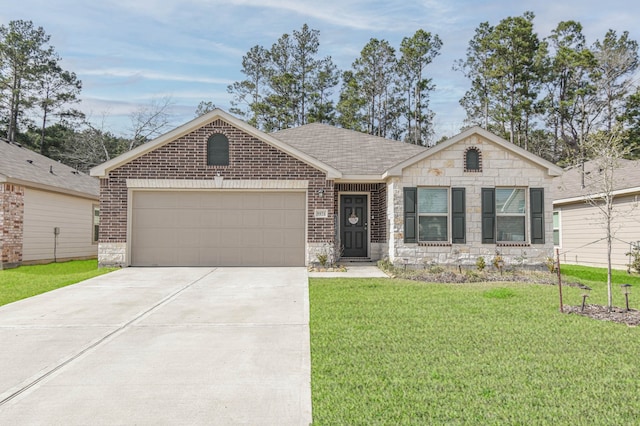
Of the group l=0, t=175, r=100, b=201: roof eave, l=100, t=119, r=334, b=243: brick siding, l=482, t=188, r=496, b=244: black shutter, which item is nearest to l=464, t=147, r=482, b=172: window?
l=482, t=188, r=496, b=244: black shutter

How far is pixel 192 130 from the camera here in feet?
44.2

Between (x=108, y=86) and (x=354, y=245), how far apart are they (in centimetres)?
2324

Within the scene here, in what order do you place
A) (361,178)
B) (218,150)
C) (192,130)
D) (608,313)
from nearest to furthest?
1. (608,313)
2. (192,130)
3. (218,150)
4. (361,178)

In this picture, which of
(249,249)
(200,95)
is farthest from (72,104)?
(249,249)

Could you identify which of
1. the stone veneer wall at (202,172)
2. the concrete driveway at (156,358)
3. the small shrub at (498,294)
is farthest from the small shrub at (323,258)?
the small shrub at (498,294)

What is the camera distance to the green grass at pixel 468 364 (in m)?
3.69

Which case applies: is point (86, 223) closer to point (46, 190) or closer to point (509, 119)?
point (46, 190)

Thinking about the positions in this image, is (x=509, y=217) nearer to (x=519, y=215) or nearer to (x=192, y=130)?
(x=519, y=215)

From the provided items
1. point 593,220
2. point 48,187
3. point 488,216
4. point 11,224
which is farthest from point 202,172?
point 593,220

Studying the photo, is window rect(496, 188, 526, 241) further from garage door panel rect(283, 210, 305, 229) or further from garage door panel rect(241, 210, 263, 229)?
garage door panel rect(241, 210, 263, 229)

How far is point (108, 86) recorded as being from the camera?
30641 millimetres

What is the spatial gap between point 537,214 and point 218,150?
358 inches

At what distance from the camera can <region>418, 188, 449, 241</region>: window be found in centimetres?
1305

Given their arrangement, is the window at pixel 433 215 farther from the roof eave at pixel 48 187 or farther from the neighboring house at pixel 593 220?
the roof eave at pixel 48 187
